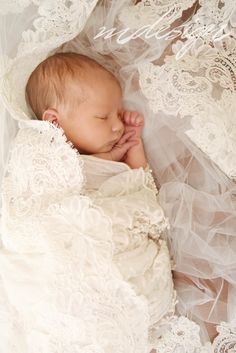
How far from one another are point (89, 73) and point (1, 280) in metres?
0.51

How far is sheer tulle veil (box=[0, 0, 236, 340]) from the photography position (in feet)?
3.90

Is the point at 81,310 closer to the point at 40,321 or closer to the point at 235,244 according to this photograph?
the point at 40,321

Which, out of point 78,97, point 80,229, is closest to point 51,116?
point 78,97

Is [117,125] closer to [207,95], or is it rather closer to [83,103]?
[83,103]

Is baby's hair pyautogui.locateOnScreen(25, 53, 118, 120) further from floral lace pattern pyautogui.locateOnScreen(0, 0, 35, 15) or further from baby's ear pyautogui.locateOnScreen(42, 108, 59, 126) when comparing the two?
floral lace pattern pyautogui.locateOnScreen(0, 0, 35, 15)

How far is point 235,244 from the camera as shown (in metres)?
1.20

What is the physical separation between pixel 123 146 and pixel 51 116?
188 mm

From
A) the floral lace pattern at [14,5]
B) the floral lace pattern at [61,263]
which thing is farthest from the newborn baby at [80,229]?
the floral lace pattern at [14,5]

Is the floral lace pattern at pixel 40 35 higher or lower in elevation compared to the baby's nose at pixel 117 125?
higher

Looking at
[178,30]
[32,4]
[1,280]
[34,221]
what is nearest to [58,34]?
[32,4]

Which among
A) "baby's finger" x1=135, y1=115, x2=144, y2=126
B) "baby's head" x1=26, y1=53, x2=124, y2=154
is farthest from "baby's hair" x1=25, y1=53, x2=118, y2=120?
"baby's finger" x1=135, y1=115, x2=144, y2=126

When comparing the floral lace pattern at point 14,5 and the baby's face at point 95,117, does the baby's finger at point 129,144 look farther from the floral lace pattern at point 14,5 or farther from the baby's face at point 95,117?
the floral lace pattern at point 14,5

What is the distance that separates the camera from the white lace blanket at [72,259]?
1.15 meters

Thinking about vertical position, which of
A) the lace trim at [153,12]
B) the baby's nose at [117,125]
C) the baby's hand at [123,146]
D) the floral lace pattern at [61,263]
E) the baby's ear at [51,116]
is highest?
the lace trim at [153,12]
